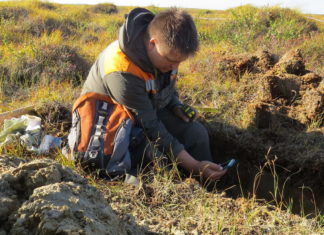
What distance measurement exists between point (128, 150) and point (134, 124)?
22cm

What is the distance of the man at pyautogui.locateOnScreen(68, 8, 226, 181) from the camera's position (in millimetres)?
2529

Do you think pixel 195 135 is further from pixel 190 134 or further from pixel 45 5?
pixel 45 5

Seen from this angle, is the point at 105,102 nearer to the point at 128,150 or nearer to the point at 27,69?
the point at 128,150

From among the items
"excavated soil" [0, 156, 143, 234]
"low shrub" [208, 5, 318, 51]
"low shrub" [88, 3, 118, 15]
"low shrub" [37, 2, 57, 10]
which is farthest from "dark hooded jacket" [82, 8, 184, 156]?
"low shrub" [88, 3, 118, 15]

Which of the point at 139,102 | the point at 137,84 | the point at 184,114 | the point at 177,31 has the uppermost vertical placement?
the point at 177,31

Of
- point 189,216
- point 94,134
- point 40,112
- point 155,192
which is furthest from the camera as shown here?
point 40,112

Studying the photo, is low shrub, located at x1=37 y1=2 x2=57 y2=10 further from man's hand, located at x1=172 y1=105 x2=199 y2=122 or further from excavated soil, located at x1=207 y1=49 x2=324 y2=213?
man's hand, located at x1=172 y1=105 x2=199 y2=122

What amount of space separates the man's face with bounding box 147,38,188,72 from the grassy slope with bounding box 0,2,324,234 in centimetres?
81

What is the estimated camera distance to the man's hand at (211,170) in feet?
9.10

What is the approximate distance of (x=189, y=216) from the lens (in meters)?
2.14

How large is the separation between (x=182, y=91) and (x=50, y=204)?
9.98ft

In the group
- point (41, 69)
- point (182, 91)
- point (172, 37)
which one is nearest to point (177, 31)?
point (172, 37)

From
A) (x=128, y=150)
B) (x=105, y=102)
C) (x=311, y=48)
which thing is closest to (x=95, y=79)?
(x=105, y=102)

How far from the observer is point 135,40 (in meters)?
2.67
